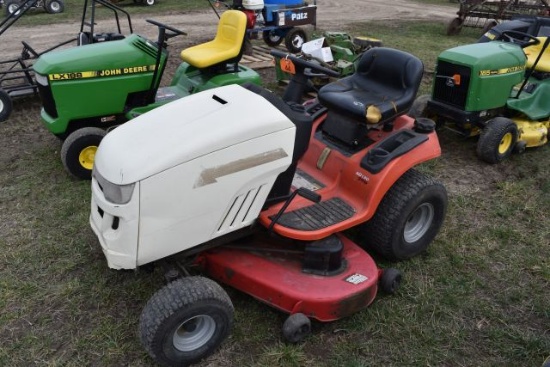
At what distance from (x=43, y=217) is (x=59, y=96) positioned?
44.2 inches

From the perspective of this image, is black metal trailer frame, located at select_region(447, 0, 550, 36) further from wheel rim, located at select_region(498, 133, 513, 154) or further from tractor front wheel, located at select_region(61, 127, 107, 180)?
tractor front wheel, located at select_region(61, 127, 107, 180)

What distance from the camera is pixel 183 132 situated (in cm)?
221

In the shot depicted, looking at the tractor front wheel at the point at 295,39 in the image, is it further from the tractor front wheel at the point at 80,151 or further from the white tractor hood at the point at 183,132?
the white tractor hood at the point at 183,132

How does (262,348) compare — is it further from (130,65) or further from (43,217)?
(130,65)

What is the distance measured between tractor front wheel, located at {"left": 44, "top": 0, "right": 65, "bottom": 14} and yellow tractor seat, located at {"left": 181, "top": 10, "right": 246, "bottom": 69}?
30.3 feet

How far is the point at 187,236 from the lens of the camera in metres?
2.28

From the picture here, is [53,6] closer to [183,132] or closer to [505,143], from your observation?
[505,143]

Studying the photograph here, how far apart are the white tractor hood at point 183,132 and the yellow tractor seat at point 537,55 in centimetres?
353

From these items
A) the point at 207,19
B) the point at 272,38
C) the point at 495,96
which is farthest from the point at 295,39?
the point at 495,96

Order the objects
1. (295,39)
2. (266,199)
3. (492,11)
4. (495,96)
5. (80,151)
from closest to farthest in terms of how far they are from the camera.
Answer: (266,199) < (80,151) < (495,96) < (295,39) < (492,11)

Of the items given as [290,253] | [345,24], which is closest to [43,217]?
[290,253]

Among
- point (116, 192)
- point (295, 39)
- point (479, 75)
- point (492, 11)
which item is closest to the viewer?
point (116, 192)

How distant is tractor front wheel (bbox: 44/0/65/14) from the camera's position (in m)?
12.2

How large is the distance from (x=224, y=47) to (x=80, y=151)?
67.7 inches
